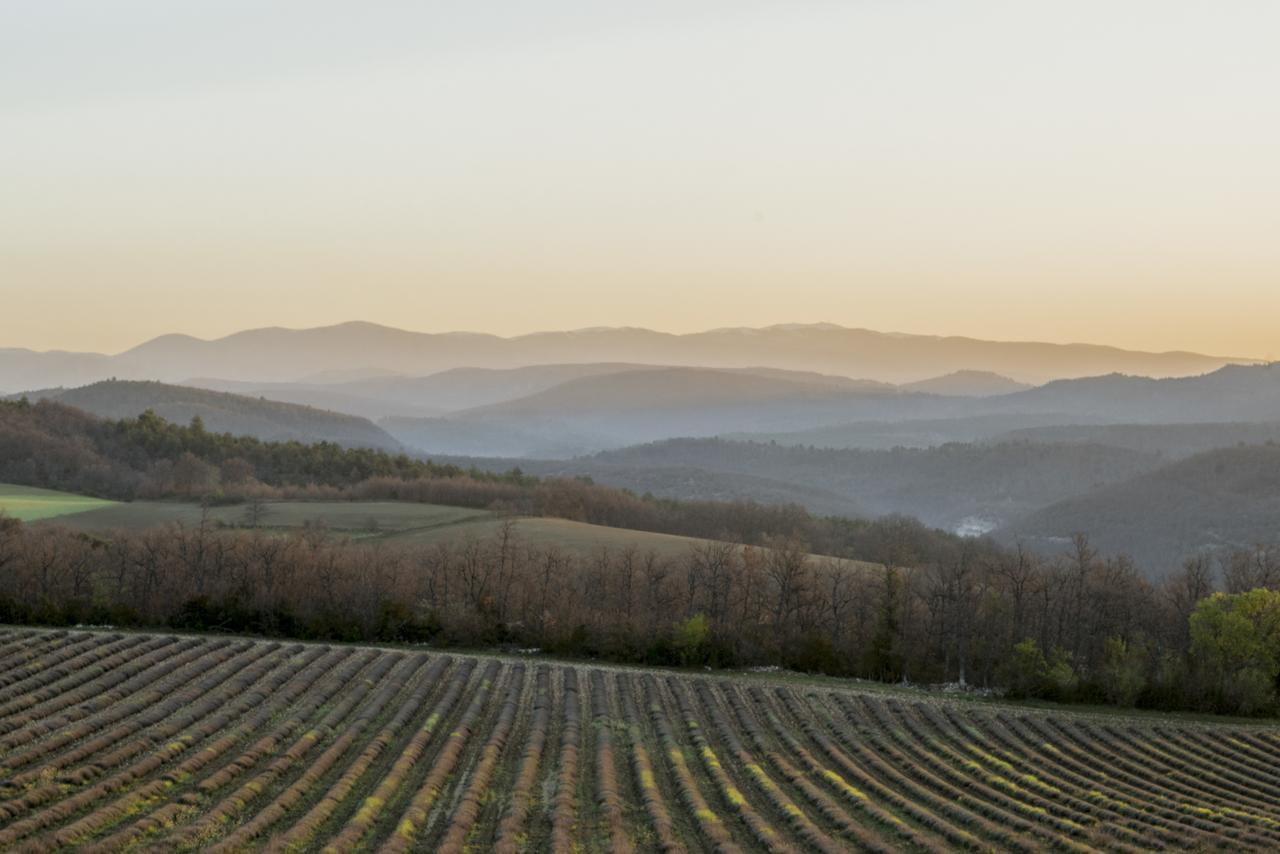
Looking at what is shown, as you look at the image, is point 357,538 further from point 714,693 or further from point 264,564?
point 714,693

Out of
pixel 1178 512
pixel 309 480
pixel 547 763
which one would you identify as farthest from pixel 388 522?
Result: pixel 1178 512

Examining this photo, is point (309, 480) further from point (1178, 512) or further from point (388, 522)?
point (1178, 512)

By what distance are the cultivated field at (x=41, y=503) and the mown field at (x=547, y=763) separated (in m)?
57.2

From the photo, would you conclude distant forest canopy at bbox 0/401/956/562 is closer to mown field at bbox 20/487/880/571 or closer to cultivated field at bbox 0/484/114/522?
cultivated field at bbox 0/484/114/522

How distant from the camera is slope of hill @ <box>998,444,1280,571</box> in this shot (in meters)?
149

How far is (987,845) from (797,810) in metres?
5.52

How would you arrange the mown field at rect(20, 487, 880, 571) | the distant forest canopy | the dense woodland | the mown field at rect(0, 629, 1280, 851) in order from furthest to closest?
the distant forest canopy
the mown field at rect(20, 487, 880, 571)
the dense woodland
the mown field at rect(0, 629, 1280, 851)

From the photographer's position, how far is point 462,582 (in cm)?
7831

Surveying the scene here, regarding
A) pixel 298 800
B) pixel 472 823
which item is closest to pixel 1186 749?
pixel 472 823

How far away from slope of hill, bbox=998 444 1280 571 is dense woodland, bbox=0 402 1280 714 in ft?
255

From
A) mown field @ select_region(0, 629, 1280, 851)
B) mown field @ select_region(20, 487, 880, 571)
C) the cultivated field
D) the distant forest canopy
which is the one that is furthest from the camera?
the distant forest canopy

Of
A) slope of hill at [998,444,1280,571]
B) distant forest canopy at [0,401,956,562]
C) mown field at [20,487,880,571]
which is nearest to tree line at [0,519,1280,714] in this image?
mown field at [20,487,880,571]

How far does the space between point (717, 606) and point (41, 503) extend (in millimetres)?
78129

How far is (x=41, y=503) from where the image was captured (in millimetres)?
113938
